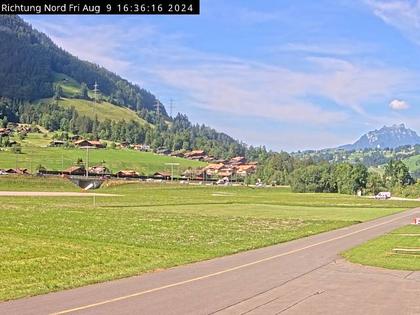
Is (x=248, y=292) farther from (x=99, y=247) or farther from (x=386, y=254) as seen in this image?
(x=386, y=254)

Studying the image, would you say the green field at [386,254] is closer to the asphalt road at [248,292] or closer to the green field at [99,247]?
the asphalt road at [248,292]

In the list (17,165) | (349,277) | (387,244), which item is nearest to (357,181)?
(17,165)

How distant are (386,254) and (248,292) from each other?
1324cm

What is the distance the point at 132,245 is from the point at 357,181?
17605 cm

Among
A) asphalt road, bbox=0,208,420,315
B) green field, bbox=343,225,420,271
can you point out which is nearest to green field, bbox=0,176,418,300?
asphalt road, bbox=0,208,420,315

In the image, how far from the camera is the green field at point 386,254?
24.1 m

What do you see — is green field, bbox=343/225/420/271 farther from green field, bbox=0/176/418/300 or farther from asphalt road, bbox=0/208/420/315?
green field, bbox=0/176/418/300

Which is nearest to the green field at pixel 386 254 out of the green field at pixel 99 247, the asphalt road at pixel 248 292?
the asphalt road at pixel 248 292

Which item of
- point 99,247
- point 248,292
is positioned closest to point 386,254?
point 248,292

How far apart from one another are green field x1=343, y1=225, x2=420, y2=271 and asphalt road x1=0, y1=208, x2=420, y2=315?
57.9 inches

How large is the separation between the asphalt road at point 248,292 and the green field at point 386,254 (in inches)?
57.9

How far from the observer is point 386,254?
91.1ft

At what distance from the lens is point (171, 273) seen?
2078 cm

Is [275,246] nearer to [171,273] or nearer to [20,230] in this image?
[171,273]
